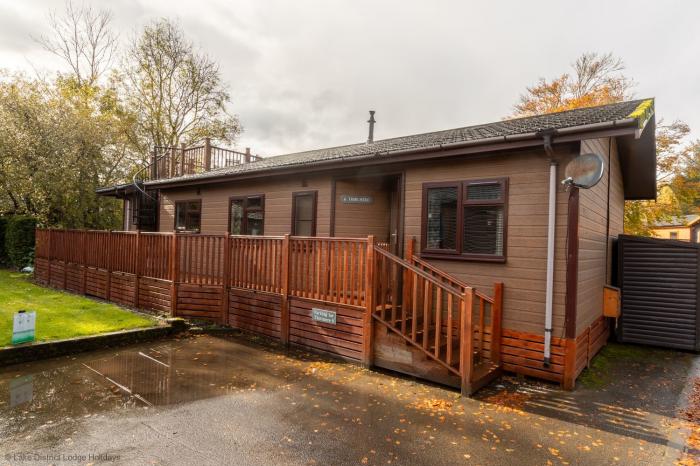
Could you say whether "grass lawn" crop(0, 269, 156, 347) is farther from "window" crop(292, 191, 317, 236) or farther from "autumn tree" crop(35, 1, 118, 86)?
"autumn tree" crop(35, 1, 118, 86)

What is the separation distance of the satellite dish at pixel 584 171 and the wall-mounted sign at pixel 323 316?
3.92 meters

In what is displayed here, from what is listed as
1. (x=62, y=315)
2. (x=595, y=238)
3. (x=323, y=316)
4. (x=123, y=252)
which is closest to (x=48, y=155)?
(x=123, y=252)

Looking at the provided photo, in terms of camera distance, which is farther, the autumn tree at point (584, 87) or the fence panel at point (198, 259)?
the autumn tree at point (584, 87)

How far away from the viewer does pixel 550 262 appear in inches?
196

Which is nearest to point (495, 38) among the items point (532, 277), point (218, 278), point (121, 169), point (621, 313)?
point (621, 313)

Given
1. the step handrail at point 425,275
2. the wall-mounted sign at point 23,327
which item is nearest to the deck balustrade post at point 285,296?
the step handrail at point 425,275

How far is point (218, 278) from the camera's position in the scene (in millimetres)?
7750

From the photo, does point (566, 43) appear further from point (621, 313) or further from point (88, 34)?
point (88, 34)

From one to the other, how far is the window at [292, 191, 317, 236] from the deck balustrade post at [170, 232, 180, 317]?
257cm

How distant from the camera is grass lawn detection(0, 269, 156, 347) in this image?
6.21 m

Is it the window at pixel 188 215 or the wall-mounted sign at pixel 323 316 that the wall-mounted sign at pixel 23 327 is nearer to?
the wall-mounted sign at pixel 323 316

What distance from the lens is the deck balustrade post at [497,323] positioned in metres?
5.39

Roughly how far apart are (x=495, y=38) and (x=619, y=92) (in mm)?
8615

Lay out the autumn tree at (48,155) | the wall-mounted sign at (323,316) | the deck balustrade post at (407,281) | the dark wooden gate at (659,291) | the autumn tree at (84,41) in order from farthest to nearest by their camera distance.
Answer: the autumn tree at (84,41) < the autumn tree at (48,155) < the dark wooden gate at (659,291) < the wall-mounted sign at (323,316) < the deck balustrade post at (407,281)
